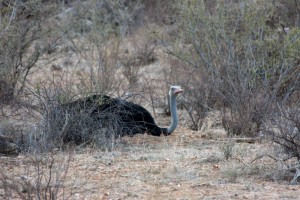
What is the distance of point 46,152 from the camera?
8703mm

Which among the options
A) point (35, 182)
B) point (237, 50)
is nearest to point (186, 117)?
point (237, 50)

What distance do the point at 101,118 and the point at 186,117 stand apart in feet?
10.4

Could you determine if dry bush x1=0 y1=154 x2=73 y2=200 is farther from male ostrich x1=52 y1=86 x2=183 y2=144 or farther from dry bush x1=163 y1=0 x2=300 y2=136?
dry bush x1=163 y1=0 x2=300 y2=136

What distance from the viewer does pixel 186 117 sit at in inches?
525

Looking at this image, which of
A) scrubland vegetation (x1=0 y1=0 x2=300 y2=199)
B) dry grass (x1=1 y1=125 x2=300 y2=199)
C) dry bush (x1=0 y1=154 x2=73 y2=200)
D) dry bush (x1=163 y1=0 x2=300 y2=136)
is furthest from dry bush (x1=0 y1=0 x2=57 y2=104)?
dry bush (x1=0 y1=154 x2=73 y2=200)

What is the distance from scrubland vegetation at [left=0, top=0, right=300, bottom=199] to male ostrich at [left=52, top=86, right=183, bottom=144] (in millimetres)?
51

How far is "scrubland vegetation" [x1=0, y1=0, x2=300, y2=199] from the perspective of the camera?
788cm

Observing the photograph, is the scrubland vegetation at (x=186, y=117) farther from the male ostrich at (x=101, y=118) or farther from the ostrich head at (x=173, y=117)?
the ostrich head at (x=173, y=117)

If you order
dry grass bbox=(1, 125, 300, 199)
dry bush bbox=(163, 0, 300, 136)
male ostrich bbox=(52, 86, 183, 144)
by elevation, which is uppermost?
dry bush bbox=(163, 0, 300, 136)

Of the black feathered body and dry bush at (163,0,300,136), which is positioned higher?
dry bush at (163,0,300,136)

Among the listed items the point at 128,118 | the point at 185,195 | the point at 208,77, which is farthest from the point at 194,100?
the point at 185,195

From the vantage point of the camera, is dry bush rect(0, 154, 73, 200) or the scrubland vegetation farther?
the scrubland vegetation

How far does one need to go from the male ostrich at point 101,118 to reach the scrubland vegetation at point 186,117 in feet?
0.17

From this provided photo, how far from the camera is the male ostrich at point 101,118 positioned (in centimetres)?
1017
